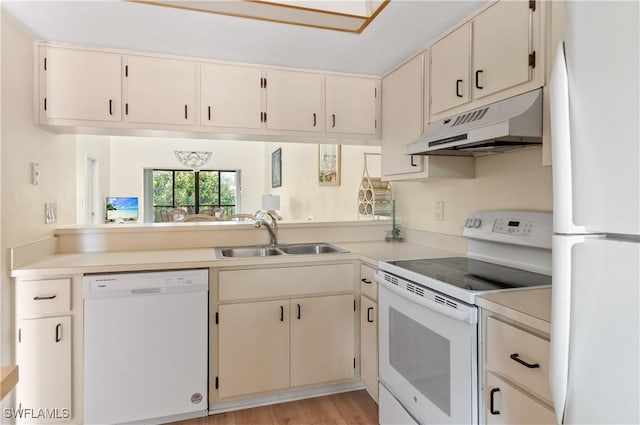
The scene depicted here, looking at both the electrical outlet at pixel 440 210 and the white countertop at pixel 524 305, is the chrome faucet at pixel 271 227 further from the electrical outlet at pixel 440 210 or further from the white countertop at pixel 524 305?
the white countertop at pixel 524 305

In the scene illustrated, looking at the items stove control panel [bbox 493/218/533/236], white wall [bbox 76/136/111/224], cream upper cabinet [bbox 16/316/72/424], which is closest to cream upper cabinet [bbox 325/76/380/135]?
stove control panel [bbox 493/218/533/236]

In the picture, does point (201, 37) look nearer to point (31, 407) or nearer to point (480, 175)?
point (480, 175)

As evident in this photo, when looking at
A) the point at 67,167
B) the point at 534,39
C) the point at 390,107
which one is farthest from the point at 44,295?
the point at 534,39

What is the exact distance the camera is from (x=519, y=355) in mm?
1128

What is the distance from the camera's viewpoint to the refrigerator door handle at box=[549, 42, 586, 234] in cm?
67

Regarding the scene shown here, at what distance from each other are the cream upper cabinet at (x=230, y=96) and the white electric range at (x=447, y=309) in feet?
4.29

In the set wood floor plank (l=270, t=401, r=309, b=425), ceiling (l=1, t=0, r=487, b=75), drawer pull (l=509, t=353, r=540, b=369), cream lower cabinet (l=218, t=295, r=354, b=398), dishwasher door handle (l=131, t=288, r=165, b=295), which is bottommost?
wood floor plank (l=270, t=401, r=309, b=425)

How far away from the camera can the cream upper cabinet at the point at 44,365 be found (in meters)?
1.76

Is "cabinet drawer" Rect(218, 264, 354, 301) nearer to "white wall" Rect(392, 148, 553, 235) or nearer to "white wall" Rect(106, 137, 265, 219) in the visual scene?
"white wall" Rect(392, 148, 553, 235)

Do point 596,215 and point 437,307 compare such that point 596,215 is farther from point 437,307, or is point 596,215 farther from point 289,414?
point 289,414

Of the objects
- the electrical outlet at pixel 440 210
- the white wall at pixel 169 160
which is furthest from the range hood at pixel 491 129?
the white wall at pixel 169 160

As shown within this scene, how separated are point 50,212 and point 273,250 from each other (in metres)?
1.37

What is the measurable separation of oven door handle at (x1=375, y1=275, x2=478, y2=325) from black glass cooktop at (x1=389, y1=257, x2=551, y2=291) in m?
0.10

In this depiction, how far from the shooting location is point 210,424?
2002 mm
